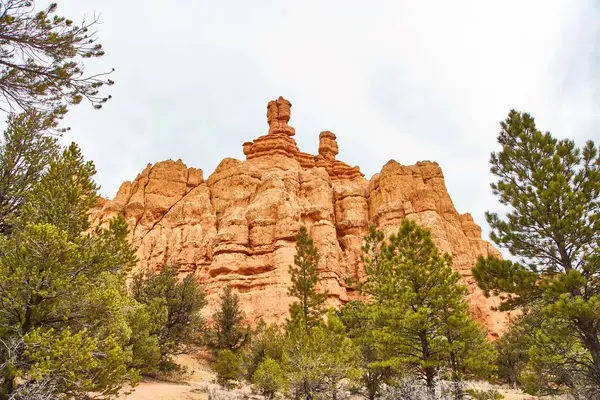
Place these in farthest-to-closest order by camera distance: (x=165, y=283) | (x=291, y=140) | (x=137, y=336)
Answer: (x=291, y=140), (x=165, y=283), (x=137, y=336)

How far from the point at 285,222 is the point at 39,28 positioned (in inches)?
1624

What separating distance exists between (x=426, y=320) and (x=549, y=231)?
5433mm

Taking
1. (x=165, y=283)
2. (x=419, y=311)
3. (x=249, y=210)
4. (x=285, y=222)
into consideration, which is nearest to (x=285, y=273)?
(x=285, y=222)

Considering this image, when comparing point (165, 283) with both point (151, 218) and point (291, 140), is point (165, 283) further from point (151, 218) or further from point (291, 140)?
point (291, 140)

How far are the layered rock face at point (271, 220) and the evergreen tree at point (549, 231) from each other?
29.6 metres

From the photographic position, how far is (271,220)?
4947 centimetres

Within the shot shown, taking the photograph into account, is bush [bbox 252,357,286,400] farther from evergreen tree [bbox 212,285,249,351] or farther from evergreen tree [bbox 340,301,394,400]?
evergreen tree [bbox 212,285,249,351]

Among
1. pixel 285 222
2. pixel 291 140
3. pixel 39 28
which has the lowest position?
pixel 39 28

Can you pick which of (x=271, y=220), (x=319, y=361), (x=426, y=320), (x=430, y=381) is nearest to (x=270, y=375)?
(x=319, y=361)

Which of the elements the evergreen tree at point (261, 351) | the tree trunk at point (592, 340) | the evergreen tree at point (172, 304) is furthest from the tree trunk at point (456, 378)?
the evergreen tree at point (172, 304)

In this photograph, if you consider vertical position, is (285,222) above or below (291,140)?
below

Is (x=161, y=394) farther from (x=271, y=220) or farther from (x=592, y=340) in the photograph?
(x=271, y=220)

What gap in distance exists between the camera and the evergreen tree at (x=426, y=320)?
50.0ft

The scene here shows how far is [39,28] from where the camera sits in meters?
8.18
